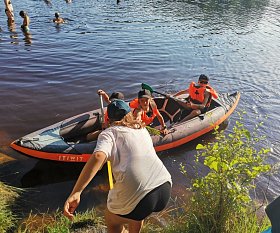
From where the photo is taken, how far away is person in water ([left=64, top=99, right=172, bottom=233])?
286cm

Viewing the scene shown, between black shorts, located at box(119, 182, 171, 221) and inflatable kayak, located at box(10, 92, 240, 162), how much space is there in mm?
2330

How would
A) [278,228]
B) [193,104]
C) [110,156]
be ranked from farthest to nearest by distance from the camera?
[193,104] < [110,156] < [278,228]

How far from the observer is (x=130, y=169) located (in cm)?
289

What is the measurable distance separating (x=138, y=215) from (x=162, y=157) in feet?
16.2

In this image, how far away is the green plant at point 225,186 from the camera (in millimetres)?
3579

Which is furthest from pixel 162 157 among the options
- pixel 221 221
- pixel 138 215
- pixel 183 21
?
pixel 183 21

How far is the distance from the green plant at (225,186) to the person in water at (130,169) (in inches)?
29.5

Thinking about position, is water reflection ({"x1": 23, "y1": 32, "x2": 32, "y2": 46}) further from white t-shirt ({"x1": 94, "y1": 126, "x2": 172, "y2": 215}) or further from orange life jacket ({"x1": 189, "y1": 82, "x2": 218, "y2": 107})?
white t-shirt ({"x1": 94, "y1": 126, "x2": 172, "y2": 215})

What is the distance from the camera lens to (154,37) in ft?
66.5

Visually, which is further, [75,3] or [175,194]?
[75,3]

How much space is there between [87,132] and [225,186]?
4.82m

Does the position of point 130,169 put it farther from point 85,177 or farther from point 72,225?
point 72,225

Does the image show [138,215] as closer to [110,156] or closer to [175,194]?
[110,156]

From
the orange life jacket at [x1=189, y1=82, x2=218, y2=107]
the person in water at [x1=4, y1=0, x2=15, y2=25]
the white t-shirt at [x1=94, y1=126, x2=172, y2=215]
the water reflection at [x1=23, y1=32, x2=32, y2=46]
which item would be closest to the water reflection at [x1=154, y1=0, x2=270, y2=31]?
the water reflection at [x1=23, y1=32, x2=32, y2=46]
